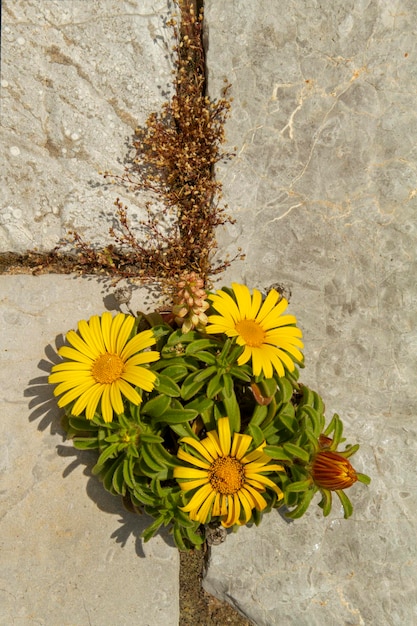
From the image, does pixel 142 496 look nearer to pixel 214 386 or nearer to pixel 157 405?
pixel 157 405

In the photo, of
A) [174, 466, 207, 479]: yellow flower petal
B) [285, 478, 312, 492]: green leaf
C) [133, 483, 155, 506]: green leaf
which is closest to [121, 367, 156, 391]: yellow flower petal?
[174, 466, 207, 479]: yellow flower petal

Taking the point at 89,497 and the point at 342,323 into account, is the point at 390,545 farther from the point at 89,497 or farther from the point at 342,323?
the point at 89,497

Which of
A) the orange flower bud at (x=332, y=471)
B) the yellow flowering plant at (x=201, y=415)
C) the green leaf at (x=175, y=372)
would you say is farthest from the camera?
the green leaf at (x=175, y=372)

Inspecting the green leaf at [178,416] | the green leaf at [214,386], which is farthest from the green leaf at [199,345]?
the green leaf at [178,416]

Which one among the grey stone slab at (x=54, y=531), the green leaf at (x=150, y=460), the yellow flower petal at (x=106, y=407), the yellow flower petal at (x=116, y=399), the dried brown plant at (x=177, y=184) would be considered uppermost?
the dried brown plant at (x=177, y=184)

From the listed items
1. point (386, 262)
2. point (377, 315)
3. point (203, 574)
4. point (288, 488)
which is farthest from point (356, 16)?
point (203, 574)

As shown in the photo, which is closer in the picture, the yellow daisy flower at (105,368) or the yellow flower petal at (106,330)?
the yellow daisy flower at (105,368)

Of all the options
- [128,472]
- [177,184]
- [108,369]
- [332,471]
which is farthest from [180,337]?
[177,184]

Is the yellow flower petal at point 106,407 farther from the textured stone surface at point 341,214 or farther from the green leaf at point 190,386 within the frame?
the textured stone surface at point 341,214
